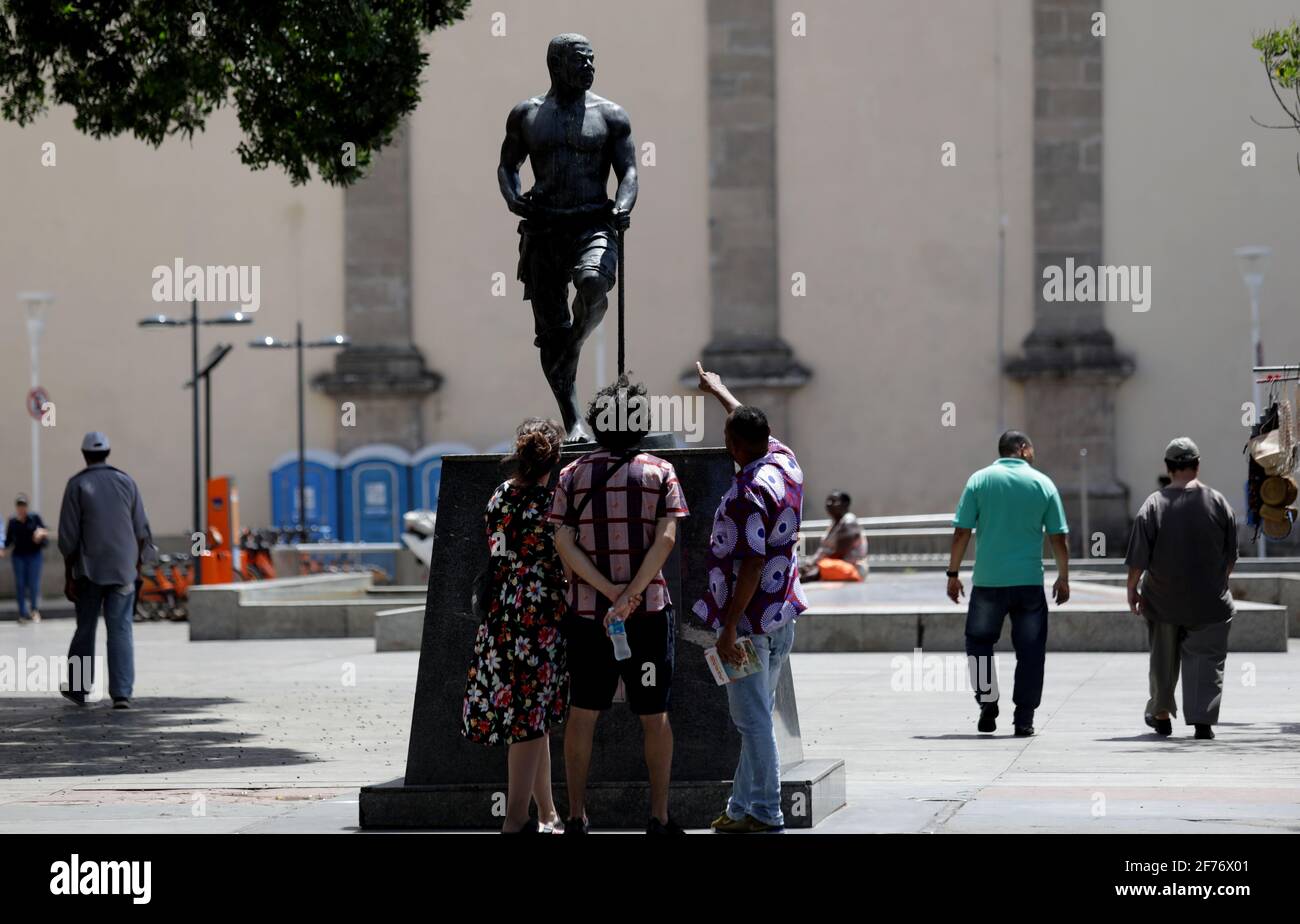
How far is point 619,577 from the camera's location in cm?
738

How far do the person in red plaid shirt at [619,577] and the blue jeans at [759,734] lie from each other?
305 millimetres

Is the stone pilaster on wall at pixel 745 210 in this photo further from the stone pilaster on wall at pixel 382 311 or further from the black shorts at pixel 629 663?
the black shorts at pixel 629 663

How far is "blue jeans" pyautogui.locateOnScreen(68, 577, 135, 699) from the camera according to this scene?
14.2 m

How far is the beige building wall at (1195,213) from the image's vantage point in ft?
109

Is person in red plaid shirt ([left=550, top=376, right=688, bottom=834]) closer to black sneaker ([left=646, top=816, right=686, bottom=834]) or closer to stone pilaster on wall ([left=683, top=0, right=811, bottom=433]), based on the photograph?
black sneaker ([left=646, top=816, right=686, bottom=834])

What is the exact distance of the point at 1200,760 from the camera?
10133 millimetres

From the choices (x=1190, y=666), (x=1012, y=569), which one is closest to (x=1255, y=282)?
(x=1012, y=569)

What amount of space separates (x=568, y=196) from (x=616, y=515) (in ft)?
7.67

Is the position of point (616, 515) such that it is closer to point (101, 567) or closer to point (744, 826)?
point (744, 826)

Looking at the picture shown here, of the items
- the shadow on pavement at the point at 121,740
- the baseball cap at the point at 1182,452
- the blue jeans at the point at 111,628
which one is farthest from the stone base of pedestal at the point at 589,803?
the blue jeans at the point at 111,628

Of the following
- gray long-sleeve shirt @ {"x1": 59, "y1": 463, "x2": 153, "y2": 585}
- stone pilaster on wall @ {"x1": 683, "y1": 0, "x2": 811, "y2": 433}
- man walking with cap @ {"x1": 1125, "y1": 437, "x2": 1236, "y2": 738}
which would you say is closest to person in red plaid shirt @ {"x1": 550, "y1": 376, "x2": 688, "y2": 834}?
man walking with cap @ {"x1": 1125, "y1": 437, "x2": 1236, "y2": 738}

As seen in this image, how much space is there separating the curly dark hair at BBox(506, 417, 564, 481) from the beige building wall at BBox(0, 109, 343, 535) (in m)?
27.9

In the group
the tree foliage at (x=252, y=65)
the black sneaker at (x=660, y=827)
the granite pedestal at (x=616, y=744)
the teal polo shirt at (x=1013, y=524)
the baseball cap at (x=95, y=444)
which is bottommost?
the black sneaker at (x=660, y=827)

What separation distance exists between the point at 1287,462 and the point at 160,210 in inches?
1065
